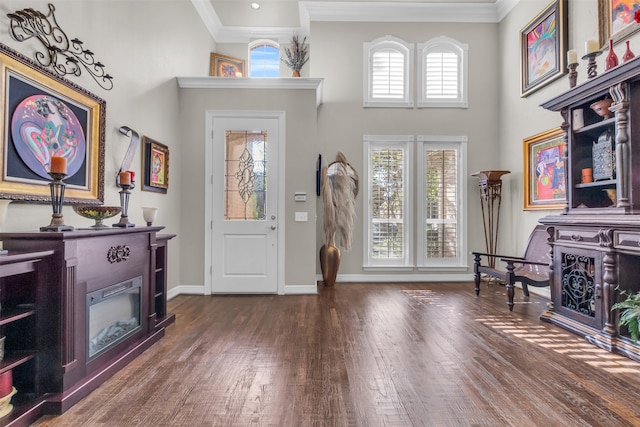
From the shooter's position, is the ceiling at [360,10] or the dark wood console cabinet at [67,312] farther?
the ceiling at [360,10]

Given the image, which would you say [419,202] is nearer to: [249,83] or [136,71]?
[249,83]

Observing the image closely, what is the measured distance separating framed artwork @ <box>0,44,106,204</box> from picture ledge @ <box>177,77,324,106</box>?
180 cm

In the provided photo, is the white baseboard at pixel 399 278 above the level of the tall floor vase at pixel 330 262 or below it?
below

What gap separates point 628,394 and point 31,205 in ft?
12.4

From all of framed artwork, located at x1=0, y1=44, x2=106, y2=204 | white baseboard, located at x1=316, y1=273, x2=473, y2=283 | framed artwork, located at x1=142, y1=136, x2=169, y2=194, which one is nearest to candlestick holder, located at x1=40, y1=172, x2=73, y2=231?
framed artwork, located at x1=0, y1=44, x2=106, y2=204

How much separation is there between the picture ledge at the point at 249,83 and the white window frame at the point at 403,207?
137 centimetres

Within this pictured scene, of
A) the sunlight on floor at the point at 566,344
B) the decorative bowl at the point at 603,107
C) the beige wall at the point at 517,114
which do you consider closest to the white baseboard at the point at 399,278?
the beige wall at the point at 517,114

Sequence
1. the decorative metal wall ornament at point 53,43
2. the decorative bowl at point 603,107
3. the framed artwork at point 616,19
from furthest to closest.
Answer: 1. the framed artwork at point 616,19
2. the decorative bowl at point 603,107
3. the decorative metal wall ornament at point 53,43

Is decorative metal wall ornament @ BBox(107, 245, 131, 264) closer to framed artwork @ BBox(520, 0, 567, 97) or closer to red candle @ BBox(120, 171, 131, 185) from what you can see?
red candle @ BBox(120, 171, 131, 185)

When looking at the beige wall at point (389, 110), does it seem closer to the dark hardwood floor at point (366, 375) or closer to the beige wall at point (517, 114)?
the beige wall at point (517, 114)

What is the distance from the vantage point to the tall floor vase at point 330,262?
4758 mm

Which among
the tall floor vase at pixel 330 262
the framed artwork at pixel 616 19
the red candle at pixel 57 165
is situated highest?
the framed artwork at pixel 616 19

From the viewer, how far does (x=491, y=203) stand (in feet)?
16.5

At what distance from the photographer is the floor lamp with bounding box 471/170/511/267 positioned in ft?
15.6
